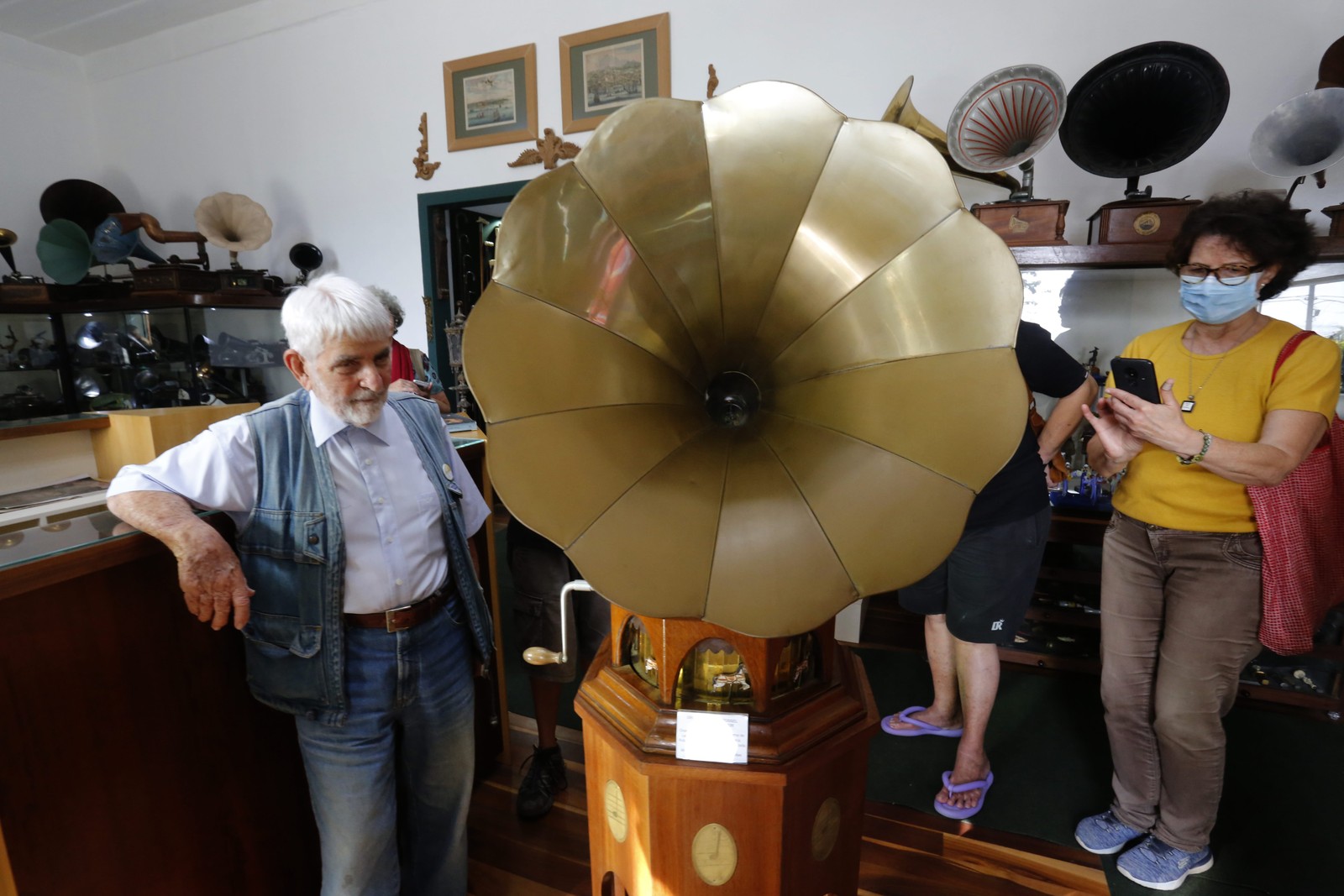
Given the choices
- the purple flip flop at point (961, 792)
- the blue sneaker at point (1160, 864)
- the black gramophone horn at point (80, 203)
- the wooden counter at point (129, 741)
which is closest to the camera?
the wooden counter at point (129, 741)

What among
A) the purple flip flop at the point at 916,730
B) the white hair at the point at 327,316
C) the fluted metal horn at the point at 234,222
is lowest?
the purple flip flop at the point at 916,730

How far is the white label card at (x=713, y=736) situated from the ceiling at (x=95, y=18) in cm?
509

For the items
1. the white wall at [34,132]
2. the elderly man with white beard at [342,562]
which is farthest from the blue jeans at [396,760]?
the white wall at [34,132]

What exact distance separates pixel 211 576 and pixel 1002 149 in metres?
2.69

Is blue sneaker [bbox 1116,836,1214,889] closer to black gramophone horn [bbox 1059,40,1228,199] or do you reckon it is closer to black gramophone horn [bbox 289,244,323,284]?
black gramophone horn [bbox 1059,40,1228,199]

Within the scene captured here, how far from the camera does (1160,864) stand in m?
1.62

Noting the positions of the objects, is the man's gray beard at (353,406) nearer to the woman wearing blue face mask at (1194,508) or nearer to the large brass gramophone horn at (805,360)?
the large brass gramophone horn at (805,360)

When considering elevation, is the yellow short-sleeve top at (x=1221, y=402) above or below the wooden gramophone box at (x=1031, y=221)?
below

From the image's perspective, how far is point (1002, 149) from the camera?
2.33m

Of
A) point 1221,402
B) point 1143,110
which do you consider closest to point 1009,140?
point 1143,110

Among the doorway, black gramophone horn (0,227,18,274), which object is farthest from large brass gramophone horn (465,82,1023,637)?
black gramophone horn (0,227,18,274)

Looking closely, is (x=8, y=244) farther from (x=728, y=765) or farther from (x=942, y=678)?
(x=942, y=678)

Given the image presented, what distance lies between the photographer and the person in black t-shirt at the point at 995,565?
64.0 inches

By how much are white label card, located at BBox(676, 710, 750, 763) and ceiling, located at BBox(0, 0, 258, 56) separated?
200 inches
